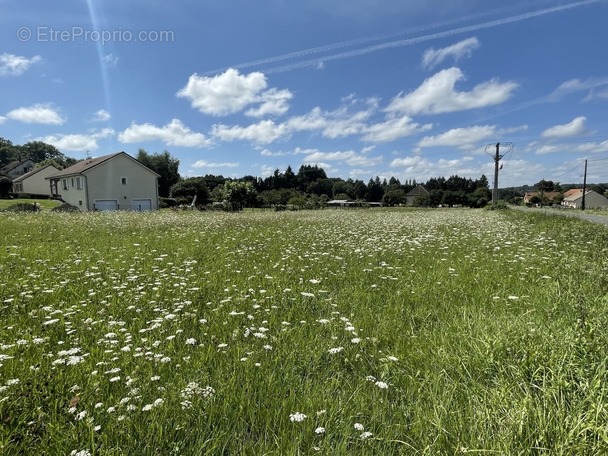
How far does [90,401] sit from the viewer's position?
9.04 feet

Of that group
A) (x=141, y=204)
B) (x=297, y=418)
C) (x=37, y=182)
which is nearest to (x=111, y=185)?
(x=141, y=204)

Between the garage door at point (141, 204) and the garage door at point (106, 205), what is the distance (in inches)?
94.0

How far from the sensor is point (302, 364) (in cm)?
352

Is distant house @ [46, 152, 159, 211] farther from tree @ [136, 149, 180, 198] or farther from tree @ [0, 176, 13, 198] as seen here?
tree @ [136, 149, 180, 198]

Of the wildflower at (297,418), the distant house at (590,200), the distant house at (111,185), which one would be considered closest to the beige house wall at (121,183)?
the distant house at (111,185)

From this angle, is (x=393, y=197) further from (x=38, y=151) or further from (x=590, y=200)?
(x=38, y=151)

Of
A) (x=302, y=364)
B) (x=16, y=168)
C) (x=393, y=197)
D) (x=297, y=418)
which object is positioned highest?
(x=16, y=168)

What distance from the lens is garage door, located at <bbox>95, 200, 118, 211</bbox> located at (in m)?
47.4

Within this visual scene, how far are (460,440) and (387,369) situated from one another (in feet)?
3.41

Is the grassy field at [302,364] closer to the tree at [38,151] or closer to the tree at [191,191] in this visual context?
the tree at [191,191]

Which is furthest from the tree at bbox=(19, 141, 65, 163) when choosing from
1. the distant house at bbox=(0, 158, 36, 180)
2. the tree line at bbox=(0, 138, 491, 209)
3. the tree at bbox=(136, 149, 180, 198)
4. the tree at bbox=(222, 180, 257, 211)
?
the tree at bbox=(222, 180, 257, 211)

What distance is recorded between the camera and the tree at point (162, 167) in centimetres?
9488

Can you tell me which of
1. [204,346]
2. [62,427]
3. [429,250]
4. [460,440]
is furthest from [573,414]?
[429,250]

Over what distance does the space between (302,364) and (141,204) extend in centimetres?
5409
